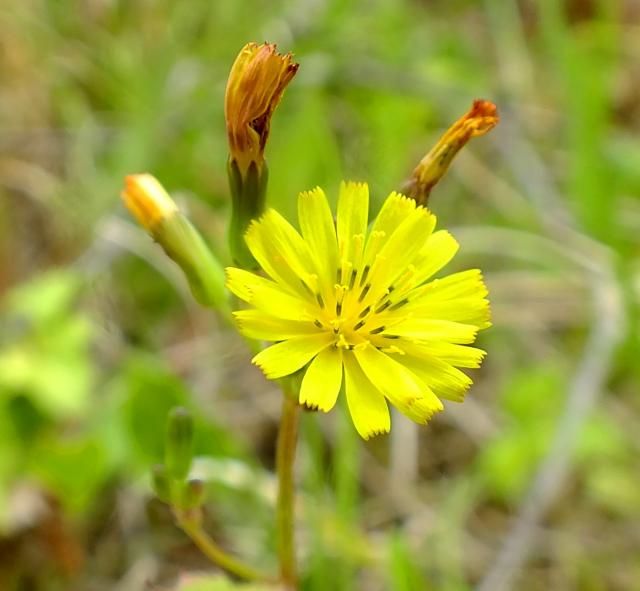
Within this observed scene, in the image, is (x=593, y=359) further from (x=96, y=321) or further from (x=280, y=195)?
(x=96, y=321)

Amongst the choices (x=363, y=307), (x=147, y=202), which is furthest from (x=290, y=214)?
(x=363, y=307)

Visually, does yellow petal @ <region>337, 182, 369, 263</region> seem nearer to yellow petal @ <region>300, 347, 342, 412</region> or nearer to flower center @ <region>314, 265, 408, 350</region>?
flower center @ <region>314, 265, 408, 350</region>

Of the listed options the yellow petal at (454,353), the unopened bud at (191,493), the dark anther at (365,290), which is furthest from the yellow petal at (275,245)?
the unopened bud at (191,493)

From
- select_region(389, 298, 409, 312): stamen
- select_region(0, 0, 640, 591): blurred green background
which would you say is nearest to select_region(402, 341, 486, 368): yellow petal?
select_region(389, 298, 409, 312): stamen

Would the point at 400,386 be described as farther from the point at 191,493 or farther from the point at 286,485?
the point at 191,493

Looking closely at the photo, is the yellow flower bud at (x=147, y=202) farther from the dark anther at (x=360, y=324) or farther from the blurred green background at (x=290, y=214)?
the blurred green background at (x=290, y=214)

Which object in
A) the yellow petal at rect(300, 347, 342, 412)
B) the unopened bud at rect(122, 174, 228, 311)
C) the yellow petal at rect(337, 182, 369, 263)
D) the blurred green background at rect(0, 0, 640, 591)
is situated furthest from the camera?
the blurred green background at rect(0, 0, 640, 591)
